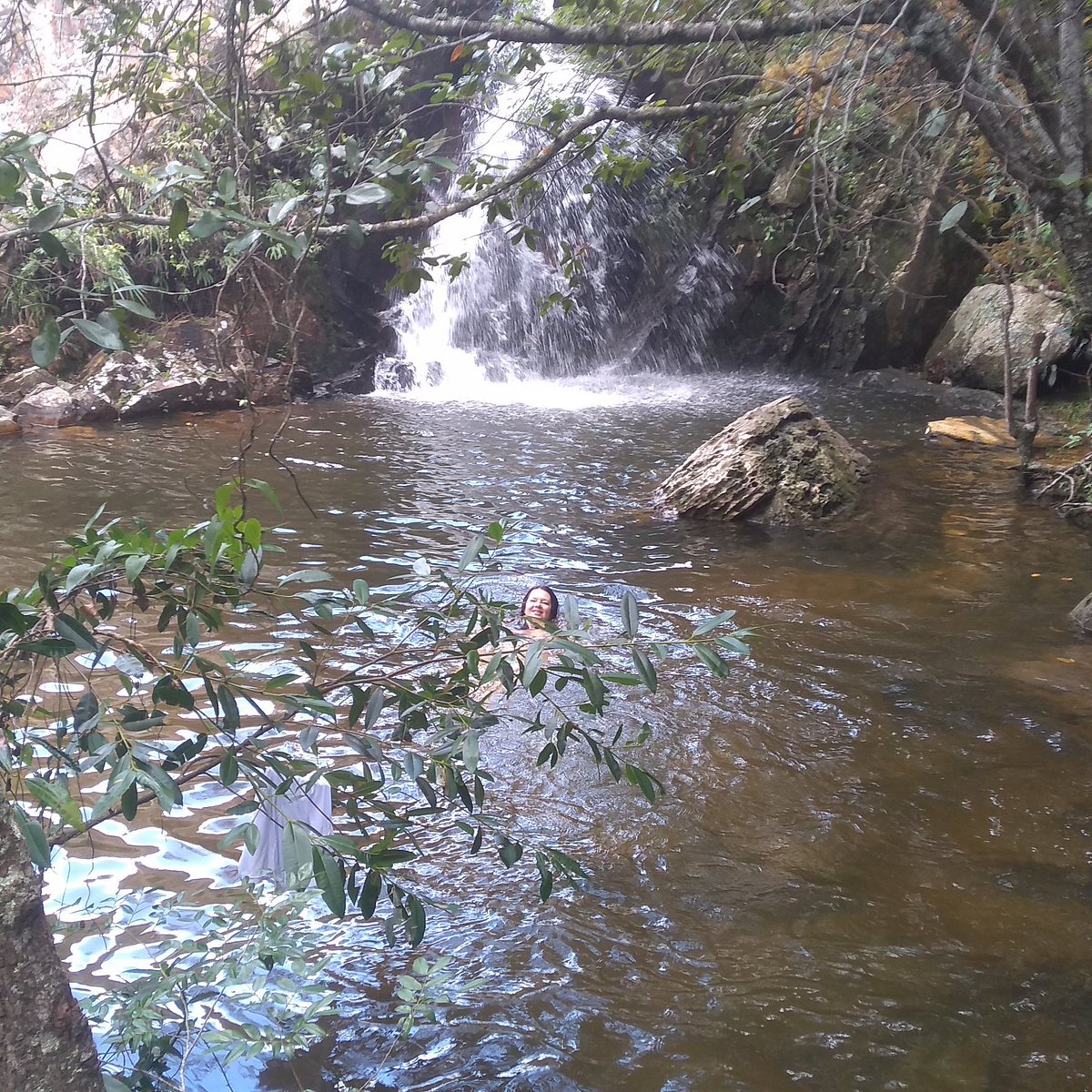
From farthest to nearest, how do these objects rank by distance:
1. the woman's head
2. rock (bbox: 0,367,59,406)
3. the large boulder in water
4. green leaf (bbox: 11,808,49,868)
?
1. rock (bbox: 0,367,59,406)
2. the large boulder in water
3. the woman's head
4. green leaf (bbox: 11,808,49,868)

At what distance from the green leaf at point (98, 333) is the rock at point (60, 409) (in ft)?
37.0

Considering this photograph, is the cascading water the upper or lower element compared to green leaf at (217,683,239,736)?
upper

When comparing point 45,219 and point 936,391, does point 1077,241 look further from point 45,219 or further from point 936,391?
point 936,391

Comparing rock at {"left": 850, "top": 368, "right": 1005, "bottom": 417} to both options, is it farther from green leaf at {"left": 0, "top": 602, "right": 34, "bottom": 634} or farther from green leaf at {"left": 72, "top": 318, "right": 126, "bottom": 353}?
green leaf at {"left": 0, "top": 602, "right": 34, "bottom": 634}

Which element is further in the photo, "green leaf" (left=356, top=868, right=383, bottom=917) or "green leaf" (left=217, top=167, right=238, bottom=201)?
"green leaf" (left=356, top=868, right=383, bottom=917)

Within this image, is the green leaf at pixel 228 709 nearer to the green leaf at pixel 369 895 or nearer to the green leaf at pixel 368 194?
the green leaf at pixel 369 895

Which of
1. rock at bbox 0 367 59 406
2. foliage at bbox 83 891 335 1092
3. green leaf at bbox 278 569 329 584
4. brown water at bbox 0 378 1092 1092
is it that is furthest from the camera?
rock at bbox 0 367 59 406

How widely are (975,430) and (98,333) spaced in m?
10.5

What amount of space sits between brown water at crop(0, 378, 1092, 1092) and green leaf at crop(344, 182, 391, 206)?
87.0 inches

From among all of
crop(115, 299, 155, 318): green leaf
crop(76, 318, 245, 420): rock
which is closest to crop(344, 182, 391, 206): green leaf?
crop(115, 299, 155, 318): green leaf

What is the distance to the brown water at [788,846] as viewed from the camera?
8.41 feet

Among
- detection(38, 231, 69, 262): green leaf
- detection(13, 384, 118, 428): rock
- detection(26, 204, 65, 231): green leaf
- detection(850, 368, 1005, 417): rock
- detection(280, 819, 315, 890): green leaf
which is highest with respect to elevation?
detection(26, 204, 65, 231): green leaf

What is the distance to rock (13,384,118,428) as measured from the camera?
11.4 m

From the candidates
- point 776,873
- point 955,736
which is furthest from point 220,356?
point 955,736
